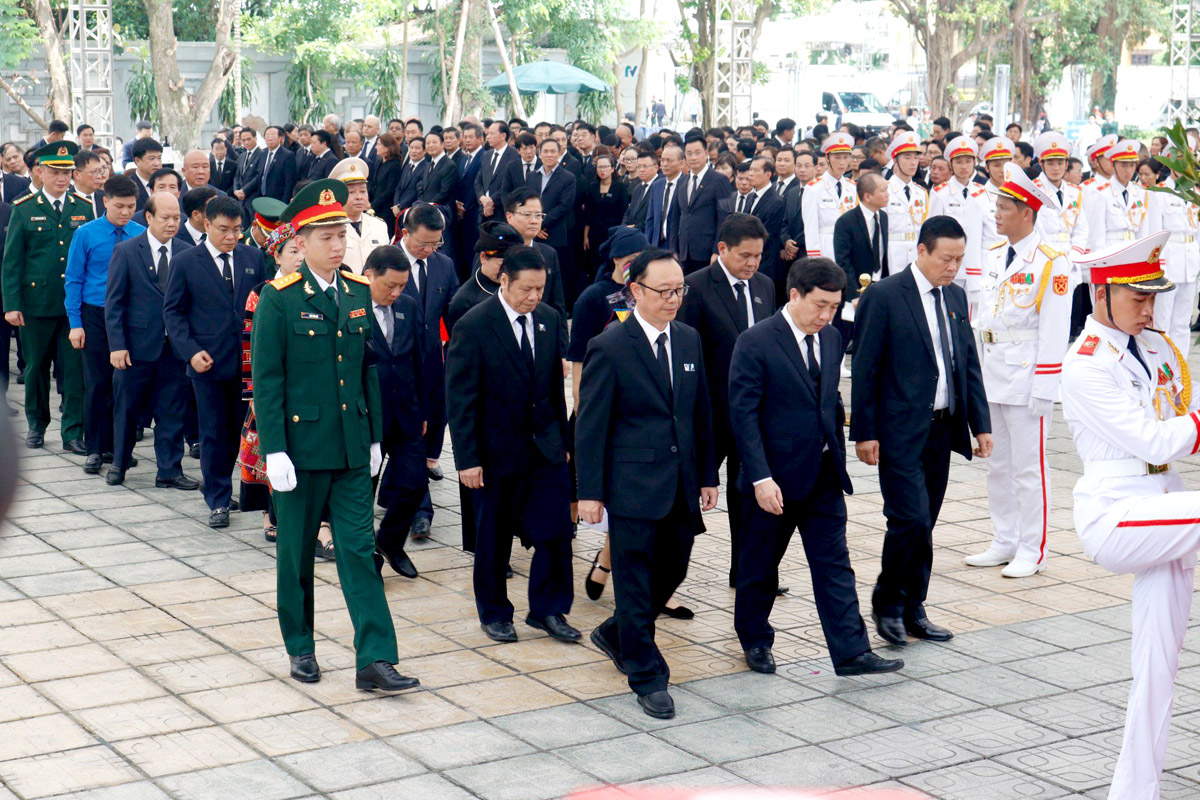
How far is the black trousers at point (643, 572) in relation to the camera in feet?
17.6

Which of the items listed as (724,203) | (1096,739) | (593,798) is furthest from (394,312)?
(724,203)

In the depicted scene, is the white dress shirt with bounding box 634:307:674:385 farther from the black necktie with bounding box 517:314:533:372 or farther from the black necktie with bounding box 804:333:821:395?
the black necktie with bounding box 517:314:533:372

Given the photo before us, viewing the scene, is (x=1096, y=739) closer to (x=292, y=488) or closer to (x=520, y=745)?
(x=520, y=745)

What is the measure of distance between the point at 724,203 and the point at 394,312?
595 cm

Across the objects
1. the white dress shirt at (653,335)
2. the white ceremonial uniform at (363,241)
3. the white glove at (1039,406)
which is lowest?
the white glove at (1039,406)

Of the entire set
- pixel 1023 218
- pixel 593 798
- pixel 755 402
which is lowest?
pixel 593 798

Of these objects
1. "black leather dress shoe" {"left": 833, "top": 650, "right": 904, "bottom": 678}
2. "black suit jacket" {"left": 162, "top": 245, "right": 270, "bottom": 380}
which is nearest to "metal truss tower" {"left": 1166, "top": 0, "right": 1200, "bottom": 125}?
"black suit jacket" {"left": 162, "top": 245, "right": 270, "bottom": 380}

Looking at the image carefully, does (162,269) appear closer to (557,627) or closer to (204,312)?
(204,312)

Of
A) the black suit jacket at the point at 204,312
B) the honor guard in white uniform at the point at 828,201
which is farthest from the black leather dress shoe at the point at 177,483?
the honor guard in white uniform at the point at 828,201

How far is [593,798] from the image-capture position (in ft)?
9.39

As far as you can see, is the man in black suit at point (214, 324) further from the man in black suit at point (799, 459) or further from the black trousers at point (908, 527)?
the black trousers at point (908, 527)

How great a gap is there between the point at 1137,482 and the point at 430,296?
4.45 m

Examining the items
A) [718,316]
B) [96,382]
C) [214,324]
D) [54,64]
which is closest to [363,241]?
[214,324]

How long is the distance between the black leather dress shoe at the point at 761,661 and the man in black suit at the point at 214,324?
3.65m
